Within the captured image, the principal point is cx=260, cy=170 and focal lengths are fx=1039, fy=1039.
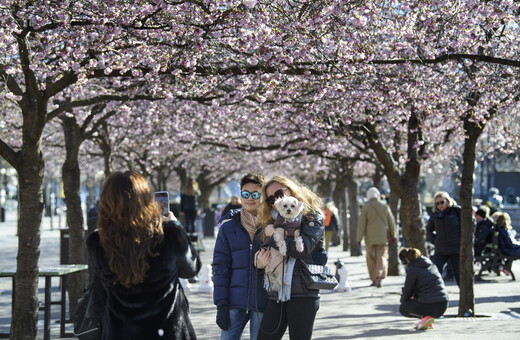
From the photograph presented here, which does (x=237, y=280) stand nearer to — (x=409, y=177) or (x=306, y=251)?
(x=306, y=251)

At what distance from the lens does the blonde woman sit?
6.88m

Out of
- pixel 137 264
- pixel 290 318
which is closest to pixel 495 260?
pixel 290 318

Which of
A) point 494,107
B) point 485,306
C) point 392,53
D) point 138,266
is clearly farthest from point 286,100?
point 138,266

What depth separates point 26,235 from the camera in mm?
10406

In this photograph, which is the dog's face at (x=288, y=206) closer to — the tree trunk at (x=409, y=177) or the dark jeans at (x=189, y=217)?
the tree trunk at (x=409, y=177)

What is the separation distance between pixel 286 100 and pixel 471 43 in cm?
302

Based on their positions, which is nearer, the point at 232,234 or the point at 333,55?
the point at 232,234

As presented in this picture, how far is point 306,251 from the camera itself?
692 cm

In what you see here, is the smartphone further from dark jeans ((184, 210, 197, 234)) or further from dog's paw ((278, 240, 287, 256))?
dark jeans ((184, 210, 197, 234))

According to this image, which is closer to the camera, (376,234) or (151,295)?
(151,295)

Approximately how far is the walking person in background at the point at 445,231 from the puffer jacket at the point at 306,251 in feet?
31.5

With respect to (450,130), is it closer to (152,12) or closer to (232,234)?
(152,12)

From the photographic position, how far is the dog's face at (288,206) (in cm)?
689

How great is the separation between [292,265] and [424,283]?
17.6ft
